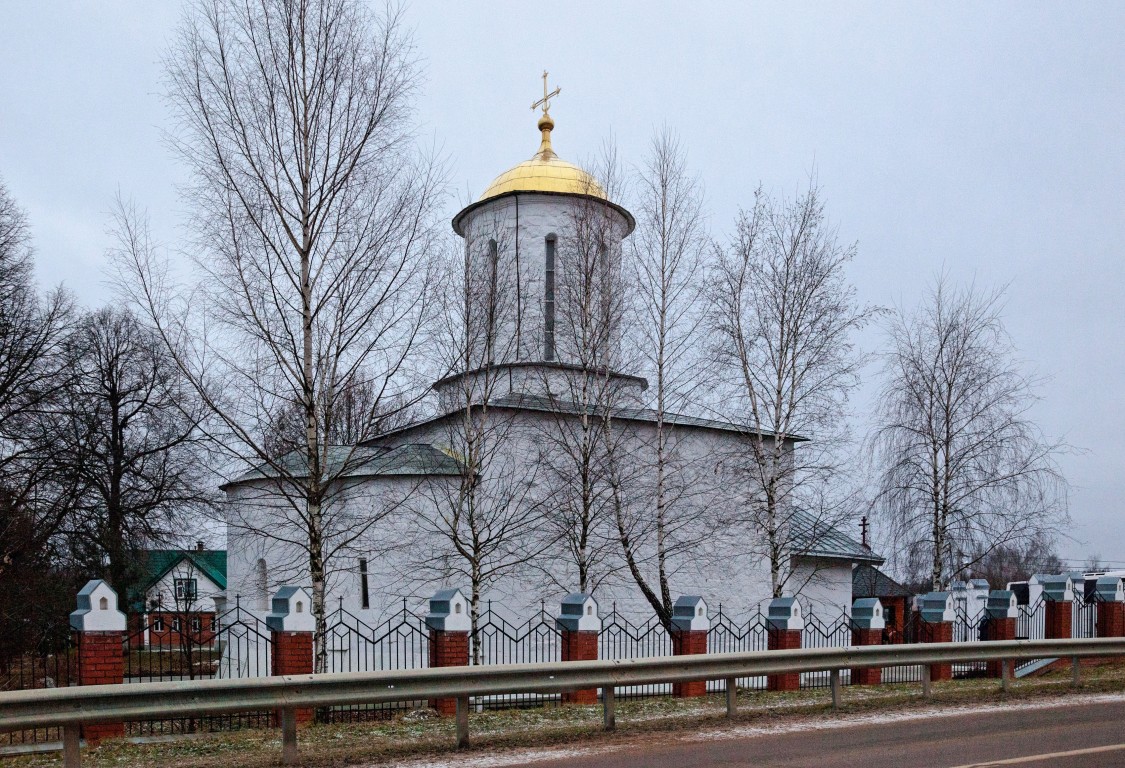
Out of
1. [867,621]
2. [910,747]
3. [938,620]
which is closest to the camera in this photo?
[910,747]

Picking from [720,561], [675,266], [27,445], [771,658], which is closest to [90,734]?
[771,658]

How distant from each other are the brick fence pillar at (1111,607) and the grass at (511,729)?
24.2 ft

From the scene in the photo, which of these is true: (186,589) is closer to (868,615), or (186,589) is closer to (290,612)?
(290,612)

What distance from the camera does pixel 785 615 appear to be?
1498 centimetres

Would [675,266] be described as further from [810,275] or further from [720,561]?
[720,561]

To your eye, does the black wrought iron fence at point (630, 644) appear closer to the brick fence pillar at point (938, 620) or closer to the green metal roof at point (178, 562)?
the brick fence pillar at point (938, 620)

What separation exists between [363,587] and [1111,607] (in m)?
15.1

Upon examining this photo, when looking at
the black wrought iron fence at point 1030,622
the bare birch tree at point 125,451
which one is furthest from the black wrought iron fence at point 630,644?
the bare birch tree at point 125,451

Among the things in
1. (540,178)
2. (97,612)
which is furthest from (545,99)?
(97,612)

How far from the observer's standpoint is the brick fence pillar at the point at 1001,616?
18.5m

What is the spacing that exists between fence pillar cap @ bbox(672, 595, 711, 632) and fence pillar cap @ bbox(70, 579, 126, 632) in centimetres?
733

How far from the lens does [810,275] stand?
1938cm

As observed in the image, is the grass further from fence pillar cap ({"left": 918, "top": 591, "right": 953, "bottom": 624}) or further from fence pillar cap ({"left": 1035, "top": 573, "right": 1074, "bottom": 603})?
fence pillar cap ({"left": 1035, "top": 573, "right": 1074, "bottom": 603})

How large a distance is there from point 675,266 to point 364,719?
10245mm
